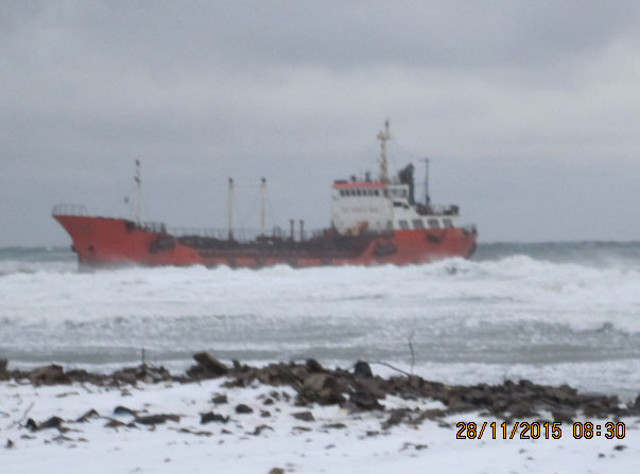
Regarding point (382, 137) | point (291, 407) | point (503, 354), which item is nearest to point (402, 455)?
A: point (291, 407)

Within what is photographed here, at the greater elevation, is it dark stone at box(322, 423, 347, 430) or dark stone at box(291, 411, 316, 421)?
dark stone at box(291, 411, 316, 421)

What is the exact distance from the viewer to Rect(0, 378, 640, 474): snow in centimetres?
515

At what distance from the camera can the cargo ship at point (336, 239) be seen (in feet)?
120

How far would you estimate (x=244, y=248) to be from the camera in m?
38.2

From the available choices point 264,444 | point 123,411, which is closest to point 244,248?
point 123,411

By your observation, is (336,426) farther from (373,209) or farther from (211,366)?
(373,209)

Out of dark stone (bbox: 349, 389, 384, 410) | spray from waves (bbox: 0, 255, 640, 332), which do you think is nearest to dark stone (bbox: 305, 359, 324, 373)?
dark stone (bbox: 349, 389, 384, 410)

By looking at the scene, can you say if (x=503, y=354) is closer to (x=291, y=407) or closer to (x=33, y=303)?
(x=291, y=407)

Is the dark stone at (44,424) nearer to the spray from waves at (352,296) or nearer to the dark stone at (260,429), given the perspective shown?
the dark stone at (260,429)

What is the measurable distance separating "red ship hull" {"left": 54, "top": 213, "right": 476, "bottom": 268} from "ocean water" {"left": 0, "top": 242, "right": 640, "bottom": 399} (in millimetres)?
6911

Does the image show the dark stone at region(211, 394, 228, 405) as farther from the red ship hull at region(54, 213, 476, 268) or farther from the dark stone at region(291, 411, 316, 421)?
the red ship hull at region(54, 213, 476, 268)

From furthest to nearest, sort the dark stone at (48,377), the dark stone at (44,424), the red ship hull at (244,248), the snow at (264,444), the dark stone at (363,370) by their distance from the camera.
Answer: the red ship hull at (244,248), the dark stone at (363,370), the dark stone at (48,377), the dark stone at (44,424), the snow at (264,444)

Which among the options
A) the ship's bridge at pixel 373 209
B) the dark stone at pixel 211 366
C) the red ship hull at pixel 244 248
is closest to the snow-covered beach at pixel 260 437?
the dark stone at pixel 211 366

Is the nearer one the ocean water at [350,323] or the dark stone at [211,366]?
the dark stone at [211,366]
